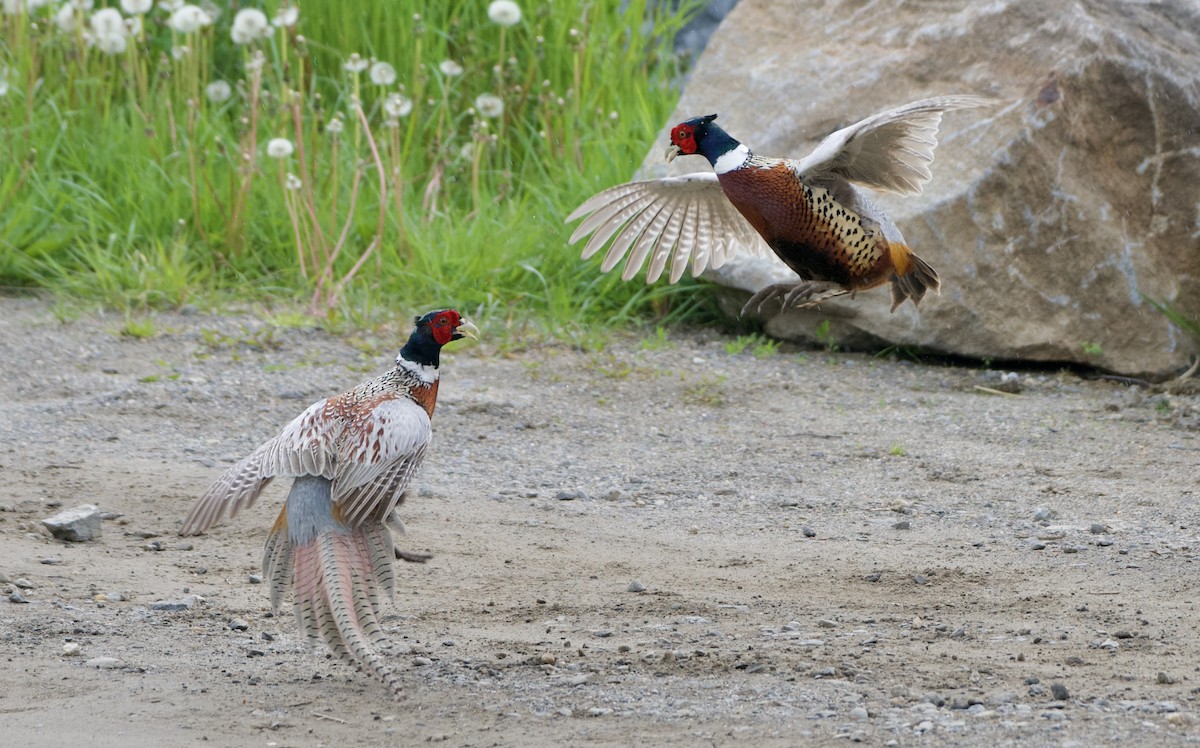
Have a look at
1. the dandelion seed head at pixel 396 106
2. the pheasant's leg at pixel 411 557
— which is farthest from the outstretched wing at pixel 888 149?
the dandelion seed head at pixel 396 106

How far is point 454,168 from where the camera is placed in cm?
761

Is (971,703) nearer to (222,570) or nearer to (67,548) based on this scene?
(222,570)

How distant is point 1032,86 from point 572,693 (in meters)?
4.01

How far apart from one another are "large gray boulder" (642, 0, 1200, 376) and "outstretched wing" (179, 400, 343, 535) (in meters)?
3.10

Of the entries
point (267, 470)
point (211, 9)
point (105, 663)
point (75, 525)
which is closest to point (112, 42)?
point (211, 9)

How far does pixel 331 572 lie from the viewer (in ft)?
11.1

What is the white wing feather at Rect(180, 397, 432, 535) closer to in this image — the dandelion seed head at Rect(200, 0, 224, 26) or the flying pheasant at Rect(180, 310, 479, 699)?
the flying pheasant at Rect(180, 310, 479, 699)

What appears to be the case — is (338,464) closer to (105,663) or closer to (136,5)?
(105,663)

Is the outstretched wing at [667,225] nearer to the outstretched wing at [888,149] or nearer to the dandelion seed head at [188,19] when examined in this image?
the outstretched wing at [888,149]

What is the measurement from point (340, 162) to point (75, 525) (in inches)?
146

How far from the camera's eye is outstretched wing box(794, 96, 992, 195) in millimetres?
4176

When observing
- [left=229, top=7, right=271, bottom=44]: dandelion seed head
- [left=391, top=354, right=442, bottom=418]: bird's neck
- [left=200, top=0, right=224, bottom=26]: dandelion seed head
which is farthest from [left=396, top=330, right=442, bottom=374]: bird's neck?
[left=200, top=0, right=224, bottom=26]: dandelion seed head

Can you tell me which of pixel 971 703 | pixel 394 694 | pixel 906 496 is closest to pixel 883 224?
pixel 906 496

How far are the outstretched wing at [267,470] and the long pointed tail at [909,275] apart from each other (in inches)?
71.0
